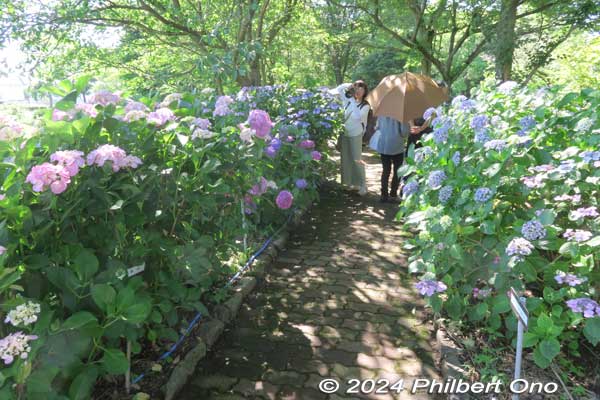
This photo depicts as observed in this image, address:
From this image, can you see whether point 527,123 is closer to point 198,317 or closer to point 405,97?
point 198,317

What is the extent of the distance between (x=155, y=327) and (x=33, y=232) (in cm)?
90

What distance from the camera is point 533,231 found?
2068 mm

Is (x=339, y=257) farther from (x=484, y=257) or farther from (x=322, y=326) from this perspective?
(x=484, y=257)

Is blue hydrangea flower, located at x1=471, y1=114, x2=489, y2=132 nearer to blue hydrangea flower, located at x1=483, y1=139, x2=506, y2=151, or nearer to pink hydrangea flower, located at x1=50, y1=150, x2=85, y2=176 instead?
blue hydrangea flower, located at x1=483, y1=139, x2=506, y2=151

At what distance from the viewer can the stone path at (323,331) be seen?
2486 mm

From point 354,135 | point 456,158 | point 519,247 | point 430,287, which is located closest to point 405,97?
point 354,135

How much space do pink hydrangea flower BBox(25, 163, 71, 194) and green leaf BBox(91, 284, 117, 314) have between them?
1.32ft

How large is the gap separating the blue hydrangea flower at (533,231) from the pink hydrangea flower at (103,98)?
208 centimetres

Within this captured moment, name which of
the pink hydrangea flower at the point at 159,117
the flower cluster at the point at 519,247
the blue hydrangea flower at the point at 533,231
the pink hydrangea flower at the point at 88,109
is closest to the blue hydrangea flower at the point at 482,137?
the blue hydrangea flower at the point at 533,231

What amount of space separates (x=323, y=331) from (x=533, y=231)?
1530mm

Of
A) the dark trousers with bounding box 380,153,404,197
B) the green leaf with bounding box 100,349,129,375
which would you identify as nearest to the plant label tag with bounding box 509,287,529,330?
the green leaf with bounding box 100,349,129,375

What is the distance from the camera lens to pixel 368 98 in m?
6.27

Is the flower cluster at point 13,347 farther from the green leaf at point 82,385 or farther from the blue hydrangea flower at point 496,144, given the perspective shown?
the blue hydrangea flower at point 496,144

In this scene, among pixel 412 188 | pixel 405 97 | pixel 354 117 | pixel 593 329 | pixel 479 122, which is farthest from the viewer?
pixel 354 117
